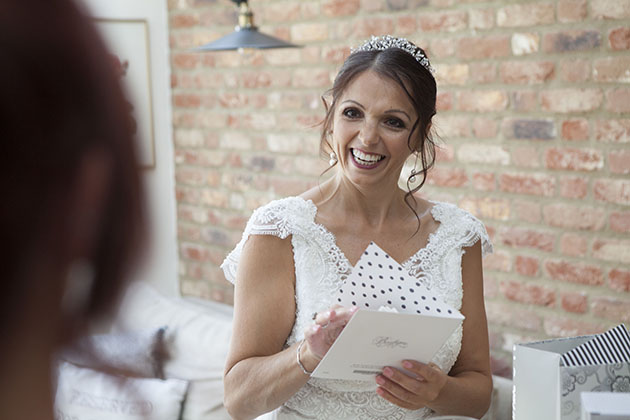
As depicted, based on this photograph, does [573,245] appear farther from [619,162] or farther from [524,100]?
[524,100]

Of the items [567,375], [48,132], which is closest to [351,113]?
[567,375]

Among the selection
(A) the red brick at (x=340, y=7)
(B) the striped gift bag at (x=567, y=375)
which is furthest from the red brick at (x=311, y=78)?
(B) the striped gift bag at (x=567, y=375)

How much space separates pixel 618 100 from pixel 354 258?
3.41ft

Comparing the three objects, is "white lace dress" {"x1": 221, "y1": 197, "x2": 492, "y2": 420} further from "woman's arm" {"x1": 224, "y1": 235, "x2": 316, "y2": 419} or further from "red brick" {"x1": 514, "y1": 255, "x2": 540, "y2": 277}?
"red brick" {"x1": 514, "y1": 255, "x2": 540, "y2": 277}

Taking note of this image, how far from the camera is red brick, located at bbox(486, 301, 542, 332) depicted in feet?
8.41

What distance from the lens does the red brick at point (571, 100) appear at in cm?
231

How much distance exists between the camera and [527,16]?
8.06 feet

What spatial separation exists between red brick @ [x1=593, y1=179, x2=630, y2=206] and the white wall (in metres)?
2.19

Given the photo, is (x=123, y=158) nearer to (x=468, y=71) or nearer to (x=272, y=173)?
(x=468, y=71)

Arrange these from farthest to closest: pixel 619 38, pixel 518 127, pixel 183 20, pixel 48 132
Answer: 1. pixel 183 20
2. pixel 518 127
3. pixel 619 38
4. pixel 48 132

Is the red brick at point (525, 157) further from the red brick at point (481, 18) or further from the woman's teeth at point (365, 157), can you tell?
the woman's teeth at point (365, 157)

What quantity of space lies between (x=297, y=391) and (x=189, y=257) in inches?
94.9

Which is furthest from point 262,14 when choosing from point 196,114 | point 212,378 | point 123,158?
point 123,158

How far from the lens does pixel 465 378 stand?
1777 millimetres
